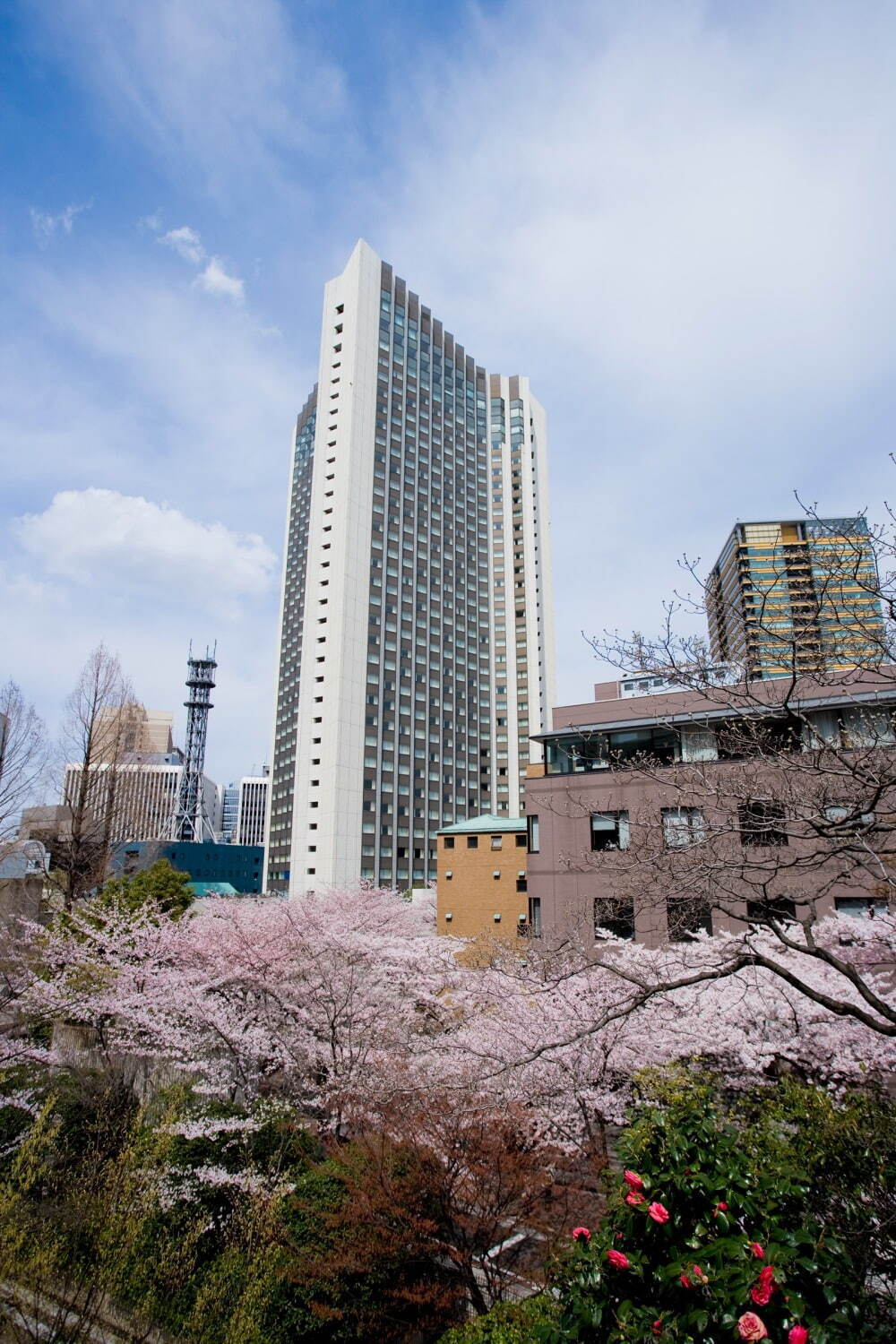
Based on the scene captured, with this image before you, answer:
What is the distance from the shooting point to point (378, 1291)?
10578 mm

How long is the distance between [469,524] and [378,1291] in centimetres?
8183

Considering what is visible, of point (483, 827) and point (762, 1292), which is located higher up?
point (483, 827)

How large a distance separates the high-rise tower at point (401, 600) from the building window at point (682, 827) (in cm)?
4513

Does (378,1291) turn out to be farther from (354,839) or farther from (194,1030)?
(354,839)

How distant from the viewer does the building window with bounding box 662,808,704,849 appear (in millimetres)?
9617

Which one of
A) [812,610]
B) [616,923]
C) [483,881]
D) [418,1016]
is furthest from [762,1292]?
[483,881]

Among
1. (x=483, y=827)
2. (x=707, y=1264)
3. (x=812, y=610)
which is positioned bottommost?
(x=707, y=1264)

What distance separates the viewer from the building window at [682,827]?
9.62 meters

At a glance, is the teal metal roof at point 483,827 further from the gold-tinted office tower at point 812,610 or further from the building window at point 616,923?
the gold-tinted office tower at point 812,610

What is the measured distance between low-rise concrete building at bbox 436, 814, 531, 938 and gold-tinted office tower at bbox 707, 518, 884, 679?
24.5 meters

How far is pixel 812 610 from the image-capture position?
32.1 feet

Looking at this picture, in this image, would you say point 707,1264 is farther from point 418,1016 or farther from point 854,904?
point 854,904

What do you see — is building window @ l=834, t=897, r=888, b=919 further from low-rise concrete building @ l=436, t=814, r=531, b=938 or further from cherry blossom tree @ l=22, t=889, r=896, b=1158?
low-rise concrete building @ l=436, t=814, r=531, b=938

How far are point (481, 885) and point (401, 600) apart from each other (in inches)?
1816
